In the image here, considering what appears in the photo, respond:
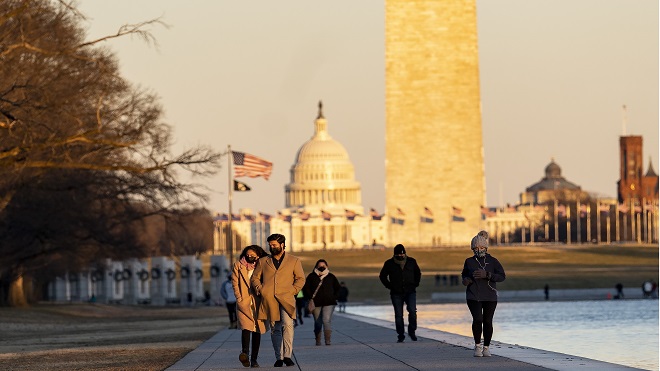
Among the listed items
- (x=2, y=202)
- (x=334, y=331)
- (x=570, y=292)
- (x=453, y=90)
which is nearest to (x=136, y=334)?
(x=334, y=331)

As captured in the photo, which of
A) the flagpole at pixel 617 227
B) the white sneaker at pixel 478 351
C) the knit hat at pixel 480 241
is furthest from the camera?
the flagpole at pixel 617 227

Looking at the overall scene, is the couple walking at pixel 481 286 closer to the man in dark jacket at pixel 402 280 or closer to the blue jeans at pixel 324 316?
the man in dark jacket at pixel 402 280

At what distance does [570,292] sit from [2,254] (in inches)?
1428

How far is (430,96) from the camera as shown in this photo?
370ft

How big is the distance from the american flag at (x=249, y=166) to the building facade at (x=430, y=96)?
4802cm

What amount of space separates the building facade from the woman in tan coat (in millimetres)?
90813

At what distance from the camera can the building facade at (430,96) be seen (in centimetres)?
11250

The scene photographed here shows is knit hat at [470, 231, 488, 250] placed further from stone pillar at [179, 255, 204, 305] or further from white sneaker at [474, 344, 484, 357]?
stone pillar at [179, 255, 204, 305]

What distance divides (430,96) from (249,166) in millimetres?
49812

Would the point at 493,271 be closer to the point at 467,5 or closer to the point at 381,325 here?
the point at 381,325

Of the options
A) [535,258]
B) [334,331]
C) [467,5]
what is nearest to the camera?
[334,331]

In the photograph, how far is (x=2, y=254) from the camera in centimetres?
5078

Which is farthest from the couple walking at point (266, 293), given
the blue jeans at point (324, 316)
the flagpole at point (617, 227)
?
the flagpole at point (617, 227)

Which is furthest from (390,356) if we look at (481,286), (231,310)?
(231,310)
